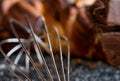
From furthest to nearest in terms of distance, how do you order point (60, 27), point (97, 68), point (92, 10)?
point (60, 27) < point (97, 68) < point (92, 10)

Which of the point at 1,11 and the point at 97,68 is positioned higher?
the point at 1,11

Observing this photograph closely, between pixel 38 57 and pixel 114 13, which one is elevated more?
pixel 114 13

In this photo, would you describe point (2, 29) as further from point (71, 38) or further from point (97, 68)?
point (97, 68)

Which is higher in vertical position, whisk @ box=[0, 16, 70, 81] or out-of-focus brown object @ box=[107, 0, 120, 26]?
out-of-focus brown object @ box=[107, 0, 120, 26]

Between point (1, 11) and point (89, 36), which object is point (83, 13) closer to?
point (89, 36)

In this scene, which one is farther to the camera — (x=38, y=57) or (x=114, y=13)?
(x=38, y=57)

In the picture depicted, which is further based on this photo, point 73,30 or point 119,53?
point 73,30

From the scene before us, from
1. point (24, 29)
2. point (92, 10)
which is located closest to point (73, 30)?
point (24, 29)

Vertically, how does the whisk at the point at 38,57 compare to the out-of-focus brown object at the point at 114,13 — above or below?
below

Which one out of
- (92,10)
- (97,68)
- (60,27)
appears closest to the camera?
(92,10)
